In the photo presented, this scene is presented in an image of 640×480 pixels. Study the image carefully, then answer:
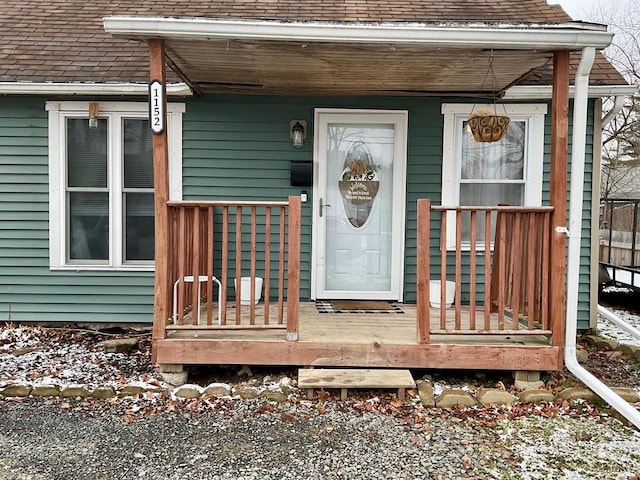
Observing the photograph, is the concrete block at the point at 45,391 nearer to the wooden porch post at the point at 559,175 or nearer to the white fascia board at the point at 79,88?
the white fascia board at the point at 79,88

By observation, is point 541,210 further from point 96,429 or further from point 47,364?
point 47,364

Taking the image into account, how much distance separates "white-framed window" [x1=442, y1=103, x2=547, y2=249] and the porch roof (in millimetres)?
350

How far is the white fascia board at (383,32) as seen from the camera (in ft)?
11.2

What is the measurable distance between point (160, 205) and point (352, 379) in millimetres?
1778

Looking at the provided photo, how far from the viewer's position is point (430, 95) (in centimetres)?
512

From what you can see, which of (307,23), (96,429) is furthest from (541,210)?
(96,429)

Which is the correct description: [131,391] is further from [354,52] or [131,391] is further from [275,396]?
[354,52]

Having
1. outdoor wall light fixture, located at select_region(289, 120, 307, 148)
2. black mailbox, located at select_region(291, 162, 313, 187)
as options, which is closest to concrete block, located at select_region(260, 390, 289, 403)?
black mailbox, located at select_region(291, 162, 313, 187)

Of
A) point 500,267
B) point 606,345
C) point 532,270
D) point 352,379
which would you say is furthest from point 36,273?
point 606,345

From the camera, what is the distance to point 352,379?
364cm

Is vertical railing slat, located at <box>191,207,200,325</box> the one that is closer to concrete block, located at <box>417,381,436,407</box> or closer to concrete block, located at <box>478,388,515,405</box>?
concrete block, located at <box>417,381,436,407</box>

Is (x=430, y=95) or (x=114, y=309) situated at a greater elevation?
(x=430, y=95)

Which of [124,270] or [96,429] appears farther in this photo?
[124,270]

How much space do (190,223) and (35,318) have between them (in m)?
2.09
